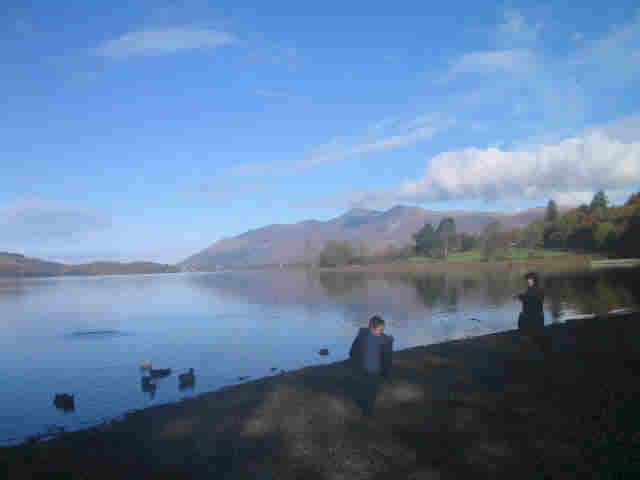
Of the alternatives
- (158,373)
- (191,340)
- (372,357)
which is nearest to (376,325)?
(372,357)

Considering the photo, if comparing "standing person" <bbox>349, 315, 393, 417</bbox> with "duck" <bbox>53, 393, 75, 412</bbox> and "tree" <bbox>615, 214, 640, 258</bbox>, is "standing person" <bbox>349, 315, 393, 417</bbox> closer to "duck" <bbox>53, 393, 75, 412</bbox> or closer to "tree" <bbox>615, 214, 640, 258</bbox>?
"duck" <bbox>53, 393, 75, 412</bbox>

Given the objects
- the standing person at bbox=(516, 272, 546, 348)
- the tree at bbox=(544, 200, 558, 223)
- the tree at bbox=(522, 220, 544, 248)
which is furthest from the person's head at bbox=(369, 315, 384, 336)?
the tree at bbox=(544, 200, 558, 223)

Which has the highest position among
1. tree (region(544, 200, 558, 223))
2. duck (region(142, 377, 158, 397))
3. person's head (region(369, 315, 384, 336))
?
tree (region(544, 200, 558, 223))

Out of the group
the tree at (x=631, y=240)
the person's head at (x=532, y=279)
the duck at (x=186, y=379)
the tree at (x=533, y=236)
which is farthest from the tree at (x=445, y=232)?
the person's head at (x=532, y=279)

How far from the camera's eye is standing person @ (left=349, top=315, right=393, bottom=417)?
959cm

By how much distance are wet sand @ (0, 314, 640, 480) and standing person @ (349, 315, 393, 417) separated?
1.29 metres

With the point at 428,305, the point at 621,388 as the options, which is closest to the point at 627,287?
the point at 428,305

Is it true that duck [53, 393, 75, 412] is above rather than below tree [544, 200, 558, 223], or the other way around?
below

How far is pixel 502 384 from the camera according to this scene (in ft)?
46.3

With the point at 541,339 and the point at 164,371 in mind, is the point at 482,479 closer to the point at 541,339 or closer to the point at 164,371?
the point at 541,339

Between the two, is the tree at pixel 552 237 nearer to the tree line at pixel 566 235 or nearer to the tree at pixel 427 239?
the tree line at pixel 566 235

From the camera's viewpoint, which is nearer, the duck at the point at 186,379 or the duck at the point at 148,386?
the duck at the point at 148,386

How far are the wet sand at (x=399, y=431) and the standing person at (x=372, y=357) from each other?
1.29 m

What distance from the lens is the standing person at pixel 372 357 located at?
9.59 metres
